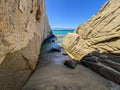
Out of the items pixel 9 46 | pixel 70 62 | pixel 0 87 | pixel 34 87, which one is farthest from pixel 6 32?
pixel 70 62

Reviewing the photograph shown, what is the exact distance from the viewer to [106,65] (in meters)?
5.47

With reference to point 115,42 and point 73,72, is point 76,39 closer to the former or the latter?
point 115,42

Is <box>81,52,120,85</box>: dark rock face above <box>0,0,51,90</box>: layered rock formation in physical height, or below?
below

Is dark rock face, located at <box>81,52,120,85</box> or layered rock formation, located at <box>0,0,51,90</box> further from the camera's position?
dark rock face, located at <box>81,52,120,85</box>

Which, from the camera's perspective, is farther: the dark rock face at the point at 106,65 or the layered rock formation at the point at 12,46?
the dark rock face at the point at 106,65

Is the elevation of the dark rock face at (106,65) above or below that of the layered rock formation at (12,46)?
below

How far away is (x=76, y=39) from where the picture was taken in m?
10.6

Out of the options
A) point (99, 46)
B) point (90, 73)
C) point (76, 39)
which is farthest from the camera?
point (76, 39)

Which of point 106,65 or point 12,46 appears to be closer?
point 12,46

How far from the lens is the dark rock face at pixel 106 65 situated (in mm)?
4789

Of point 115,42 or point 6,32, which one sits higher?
point 6,32

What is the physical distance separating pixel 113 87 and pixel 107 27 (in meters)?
4.45

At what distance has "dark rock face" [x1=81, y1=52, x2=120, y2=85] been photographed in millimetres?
4789

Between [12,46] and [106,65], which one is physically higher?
[12,46]
